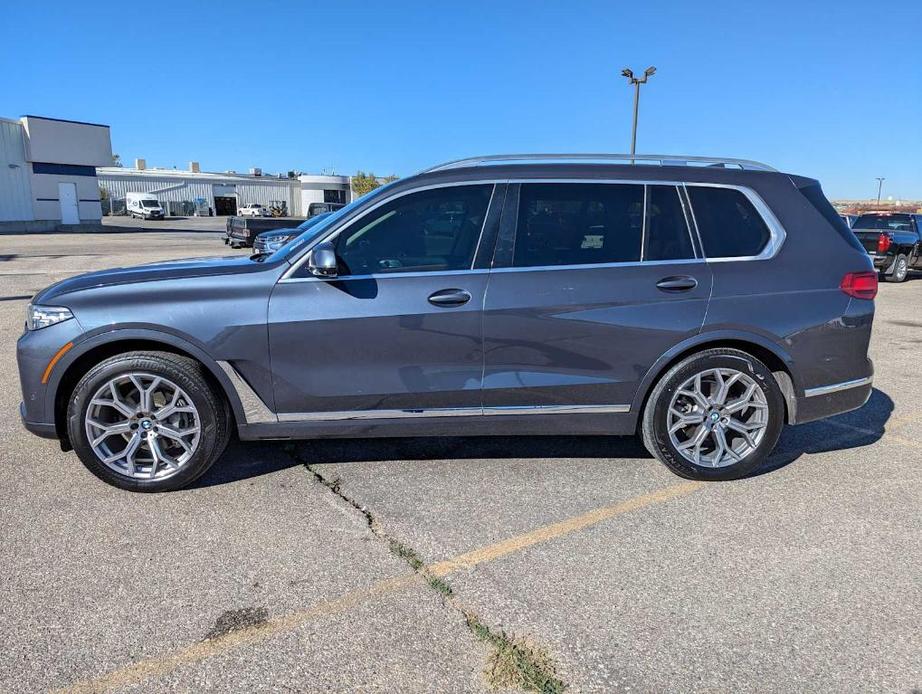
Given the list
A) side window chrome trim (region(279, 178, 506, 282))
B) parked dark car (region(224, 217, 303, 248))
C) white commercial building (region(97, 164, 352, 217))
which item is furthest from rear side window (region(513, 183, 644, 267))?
white commercial building (region(97, 164, 352, 217))

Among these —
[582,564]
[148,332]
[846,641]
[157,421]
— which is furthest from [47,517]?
[846,641]

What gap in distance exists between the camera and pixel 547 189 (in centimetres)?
389

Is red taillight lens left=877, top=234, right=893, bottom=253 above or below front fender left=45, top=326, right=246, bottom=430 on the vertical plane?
above

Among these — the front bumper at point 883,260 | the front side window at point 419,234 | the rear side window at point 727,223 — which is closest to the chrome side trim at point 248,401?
the front side window at point 419,234

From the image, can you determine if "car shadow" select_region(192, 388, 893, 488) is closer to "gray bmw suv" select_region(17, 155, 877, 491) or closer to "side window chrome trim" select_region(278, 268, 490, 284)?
"gray bmw suv" select_region(17, 155, 877, 491)

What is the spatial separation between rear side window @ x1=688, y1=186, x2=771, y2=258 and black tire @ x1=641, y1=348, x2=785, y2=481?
62 centimetres

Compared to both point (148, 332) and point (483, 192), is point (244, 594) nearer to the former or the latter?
point (148, 332)

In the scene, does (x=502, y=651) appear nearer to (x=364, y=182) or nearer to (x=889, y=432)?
(x=889, y=432)

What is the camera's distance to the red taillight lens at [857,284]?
4055 mm

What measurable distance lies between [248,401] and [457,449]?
4.73 ft

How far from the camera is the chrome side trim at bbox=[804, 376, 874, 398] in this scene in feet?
13.3

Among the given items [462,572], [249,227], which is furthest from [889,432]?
[249,227]

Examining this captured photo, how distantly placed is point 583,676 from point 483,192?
259cm

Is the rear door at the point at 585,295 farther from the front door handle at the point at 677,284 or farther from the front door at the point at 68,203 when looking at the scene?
the front door at the point at 68,203
